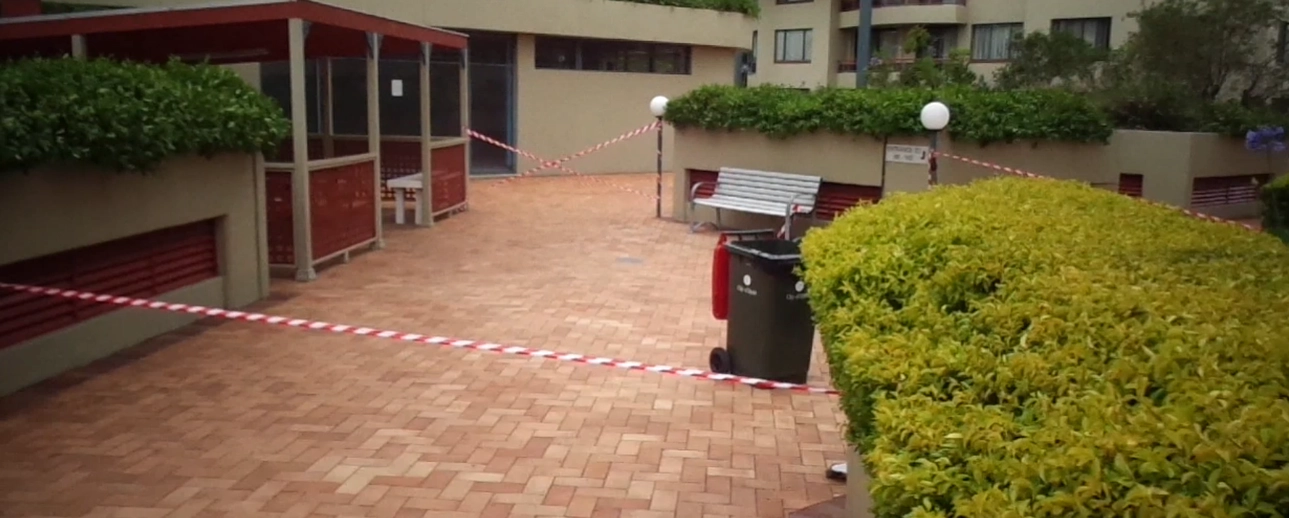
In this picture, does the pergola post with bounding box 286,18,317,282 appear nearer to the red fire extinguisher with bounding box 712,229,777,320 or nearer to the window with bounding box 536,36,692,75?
the red fire extinguisher with bounding box 712,229,777,320

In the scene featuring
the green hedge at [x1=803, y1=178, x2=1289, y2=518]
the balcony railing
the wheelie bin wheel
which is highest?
the balcony railing

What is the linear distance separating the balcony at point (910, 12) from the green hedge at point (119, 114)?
26.7 m

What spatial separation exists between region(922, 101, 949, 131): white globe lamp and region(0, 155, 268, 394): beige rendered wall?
697 centimetres

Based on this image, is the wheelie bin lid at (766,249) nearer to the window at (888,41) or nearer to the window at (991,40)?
the window at (991,40)

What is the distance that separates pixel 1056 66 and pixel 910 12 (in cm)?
1528

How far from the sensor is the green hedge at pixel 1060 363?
208 centimetres

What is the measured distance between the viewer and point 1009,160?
43.4ft

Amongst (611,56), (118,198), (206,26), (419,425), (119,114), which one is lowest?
(419,425)

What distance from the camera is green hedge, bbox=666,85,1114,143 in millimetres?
12758

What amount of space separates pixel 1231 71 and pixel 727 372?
16.7 meters

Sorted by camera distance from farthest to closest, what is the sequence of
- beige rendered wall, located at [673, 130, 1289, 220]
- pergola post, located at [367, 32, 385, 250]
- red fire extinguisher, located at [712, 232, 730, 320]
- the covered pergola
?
beige rendered wall, located at [673, 130, 1289, 220] → pergola post, located at [367, 32, 385, 250] → the covered pergola → red fire extinguisher, located at [712, 232, 730, 320]

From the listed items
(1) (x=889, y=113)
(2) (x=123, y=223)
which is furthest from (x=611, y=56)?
(2) (x=123, y=223)

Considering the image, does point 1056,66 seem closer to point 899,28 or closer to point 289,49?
point 289,49

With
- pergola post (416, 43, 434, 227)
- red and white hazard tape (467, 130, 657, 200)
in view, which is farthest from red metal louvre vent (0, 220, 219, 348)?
red and white hazard tape (467, 130, 657, 200)
